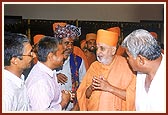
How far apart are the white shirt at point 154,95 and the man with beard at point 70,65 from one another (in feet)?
1.55

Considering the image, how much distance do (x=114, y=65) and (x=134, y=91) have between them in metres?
0.25

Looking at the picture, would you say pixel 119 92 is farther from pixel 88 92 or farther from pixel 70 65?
pixel 70 65

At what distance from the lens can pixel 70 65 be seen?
313cm

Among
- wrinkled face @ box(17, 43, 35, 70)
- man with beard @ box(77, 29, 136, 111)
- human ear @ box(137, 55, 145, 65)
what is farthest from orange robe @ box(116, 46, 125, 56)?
wrinkled face @ box(17, 43, 35, 70)

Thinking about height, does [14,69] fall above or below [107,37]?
below

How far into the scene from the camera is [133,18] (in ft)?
10.1

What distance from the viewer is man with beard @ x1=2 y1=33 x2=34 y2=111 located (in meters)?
3.05

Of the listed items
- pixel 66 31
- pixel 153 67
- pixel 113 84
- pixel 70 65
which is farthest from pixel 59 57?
pixel 153 67

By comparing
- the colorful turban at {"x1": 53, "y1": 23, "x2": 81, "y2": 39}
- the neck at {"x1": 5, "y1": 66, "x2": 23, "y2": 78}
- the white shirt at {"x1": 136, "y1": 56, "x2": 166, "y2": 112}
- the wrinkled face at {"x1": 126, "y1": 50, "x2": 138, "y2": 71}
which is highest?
the colorful turban at {"x1": 53, "y1": 23, "x2": 81, "y2": 39}

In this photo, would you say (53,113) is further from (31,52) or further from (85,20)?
(85,20)

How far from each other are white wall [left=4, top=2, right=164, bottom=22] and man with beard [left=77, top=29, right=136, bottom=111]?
14cm

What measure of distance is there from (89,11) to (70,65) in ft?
1.44

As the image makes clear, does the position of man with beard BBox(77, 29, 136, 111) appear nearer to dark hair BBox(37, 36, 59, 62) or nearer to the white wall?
the white wall

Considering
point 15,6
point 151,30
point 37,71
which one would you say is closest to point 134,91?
point 151,30
